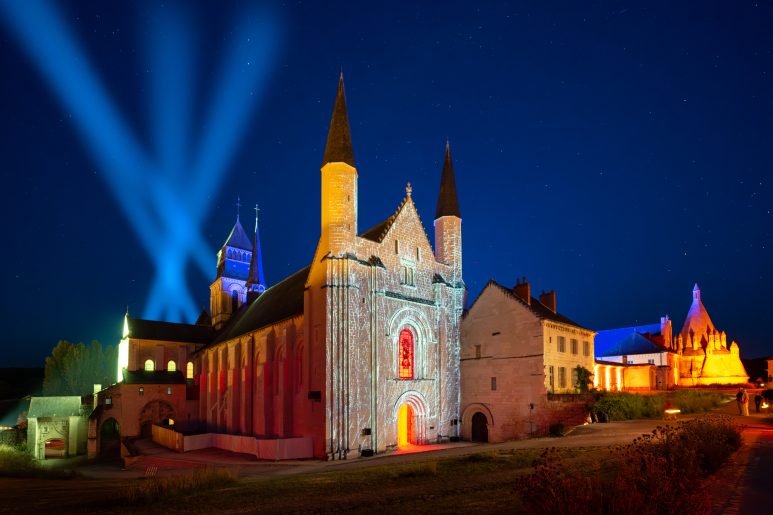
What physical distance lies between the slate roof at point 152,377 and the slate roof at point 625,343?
4348cm

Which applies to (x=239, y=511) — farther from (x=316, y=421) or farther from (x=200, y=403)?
(x=200, y=403)

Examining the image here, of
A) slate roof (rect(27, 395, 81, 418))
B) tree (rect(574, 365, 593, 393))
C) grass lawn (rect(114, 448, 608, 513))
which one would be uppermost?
tree (rect(574, 365, 593, 393))

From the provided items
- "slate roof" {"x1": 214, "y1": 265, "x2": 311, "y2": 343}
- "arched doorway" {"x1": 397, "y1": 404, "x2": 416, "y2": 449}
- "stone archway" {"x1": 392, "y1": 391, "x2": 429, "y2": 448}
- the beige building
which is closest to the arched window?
"stone archway" {"x1": 392, "y1": 391, "x2": 429, "y2": 448}

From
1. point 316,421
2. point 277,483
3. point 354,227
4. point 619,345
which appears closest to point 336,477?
point 277,483

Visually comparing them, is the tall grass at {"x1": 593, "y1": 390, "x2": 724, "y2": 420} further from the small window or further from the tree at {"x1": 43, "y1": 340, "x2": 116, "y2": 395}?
the tree at {"x1": 43, "y1": 340, "x2": 116, "y2": 395}

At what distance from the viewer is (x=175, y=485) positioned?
56.0 feet

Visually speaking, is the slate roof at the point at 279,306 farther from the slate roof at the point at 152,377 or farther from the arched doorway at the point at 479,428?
the arched doorway at the point at 479,428

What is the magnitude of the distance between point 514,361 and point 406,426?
8145mm

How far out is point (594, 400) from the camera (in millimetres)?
33906

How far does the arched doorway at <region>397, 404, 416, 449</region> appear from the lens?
34.9m

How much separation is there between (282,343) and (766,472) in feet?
93.6

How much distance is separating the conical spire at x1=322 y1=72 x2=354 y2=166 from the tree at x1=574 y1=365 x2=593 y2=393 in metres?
21.0

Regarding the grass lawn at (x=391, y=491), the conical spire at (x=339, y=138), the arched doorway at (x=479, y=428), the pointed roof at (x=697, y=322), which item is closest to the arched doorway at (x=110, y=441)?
the arched doorway at (x=479, y=428)

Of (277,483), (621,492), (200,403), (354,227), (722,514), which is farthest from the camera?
(200,403)
